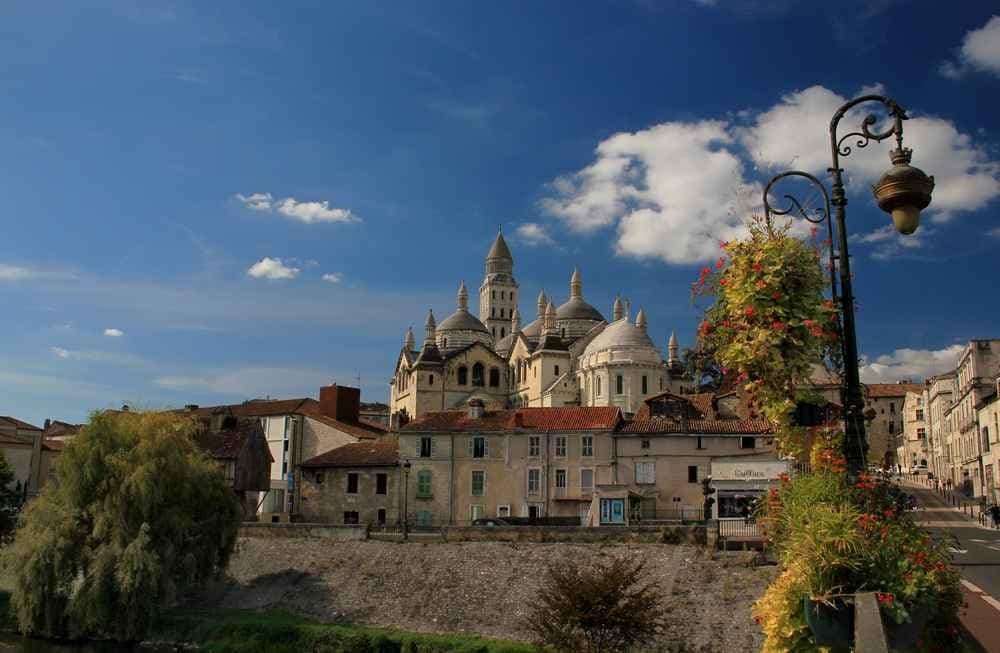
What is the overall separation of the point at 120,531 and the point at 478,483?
2183cm

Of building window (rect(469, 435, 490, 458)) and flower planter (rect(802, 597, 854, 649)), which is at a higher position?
building window (rect(469, 435, 490, 458))

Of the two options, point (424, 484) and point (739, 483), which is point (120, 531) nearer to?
point (424, 484)

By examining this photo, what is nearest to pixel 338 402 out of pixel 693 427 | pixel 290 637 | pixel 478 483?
pixel 478 483

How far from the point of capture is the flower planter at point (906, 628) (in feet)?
21.4

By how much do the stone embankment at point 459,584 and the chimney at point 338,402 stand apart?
2929cm

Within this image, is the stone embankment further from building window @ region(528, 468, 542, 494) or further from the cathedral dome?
the cathedral dome

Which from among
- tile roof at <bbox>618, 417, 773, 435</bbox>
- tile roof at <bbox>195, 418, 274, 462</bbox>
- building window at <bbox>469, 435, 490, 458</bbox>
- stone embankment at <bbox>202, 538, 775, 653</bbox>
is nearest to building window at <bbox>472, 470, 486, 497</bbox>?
building window at <bbox>469, 435, 490, 458</bbox>

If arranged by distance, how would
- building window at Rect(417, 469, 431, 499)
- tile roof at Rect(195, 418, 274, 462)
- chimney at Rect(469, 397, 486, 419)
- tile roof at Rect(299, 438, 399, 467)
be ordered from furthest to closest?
chimney at Rect(469, 397, 486, 419) < tile roof at Rect(195, 418, 274, 462) < tile roof at Rect(299, 438, 399, 467) < building window at Rect(417, 469, 431, 499)

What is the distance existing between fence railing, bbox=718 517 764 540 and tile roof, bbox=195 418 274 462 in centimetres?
2981

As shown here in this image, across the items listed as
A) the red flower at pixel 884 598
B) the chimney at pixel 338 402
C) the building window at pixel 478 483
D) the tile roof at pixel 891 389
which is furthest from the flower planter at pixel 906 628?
the tile roof at pixel 891 389

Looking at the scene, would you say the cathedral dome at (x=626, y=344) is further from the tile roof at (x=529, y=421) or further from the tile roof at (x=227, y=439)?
the tile roof at (x=227, y=439)

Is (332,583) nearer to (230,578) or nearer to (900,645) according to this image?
(230,578)

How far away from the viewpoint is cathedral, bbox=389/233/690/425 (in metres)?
87.8

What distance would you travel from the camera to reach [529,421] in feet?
182
